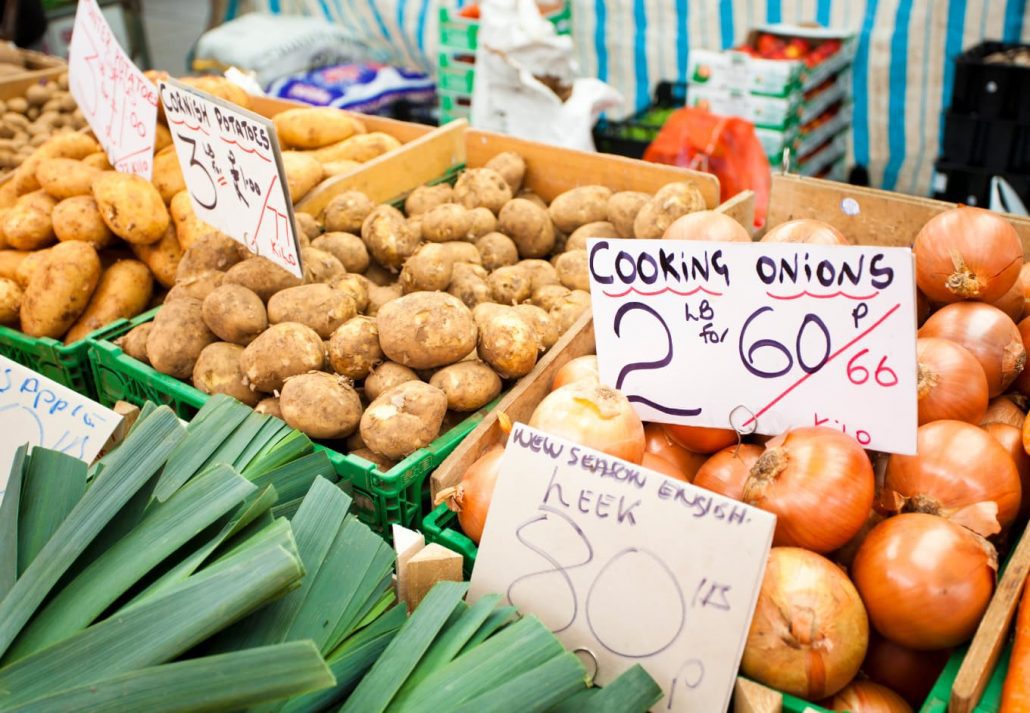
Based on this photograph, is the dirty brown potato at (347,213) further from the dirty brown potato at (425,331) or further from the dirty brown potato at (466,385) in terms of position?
the dirty brown potato at (466,385)

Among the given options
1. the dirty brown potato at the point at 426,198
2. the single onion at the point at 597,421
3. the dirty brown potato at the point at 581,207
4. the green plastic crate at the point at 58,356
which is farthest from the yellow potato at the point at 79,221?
the single onion at the point at 597,421

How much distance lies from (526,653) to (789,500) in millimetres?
414

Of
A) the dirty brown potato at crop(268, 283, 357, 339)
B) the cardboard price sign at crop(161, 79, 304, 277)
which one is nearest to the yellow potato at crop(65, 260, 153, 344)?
the cardboard price sign at crop(161, 79, 304, 277)

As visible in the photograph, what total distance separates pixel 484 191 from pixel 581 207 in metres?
0.28

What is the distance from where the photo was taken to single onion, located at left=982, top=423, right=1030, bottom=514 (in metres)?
1.35

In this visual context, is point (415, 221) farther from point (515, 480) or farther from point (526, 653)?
point (526, 653)

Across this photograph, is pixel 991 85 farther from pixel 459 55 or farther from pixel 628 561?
pixel 628 561

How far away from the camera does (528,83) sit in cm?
396

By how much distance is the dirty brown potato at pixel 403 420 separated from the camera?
1.58 m

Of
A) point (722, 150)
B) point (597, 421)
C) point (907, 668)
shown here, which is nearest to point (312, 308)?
point (597, 421)

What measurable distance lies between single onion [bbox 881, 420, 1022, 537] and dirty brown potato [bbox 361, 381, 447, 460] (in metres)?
0.79

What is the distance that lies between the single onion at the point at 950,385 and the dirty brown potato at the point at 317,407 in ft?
3.30

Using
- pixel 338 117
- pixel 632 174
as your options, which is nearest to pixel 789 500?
pixel 632 174

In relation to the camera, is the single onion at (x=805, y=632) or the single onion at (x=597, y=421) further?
the single onion at (x=597, y=421)
